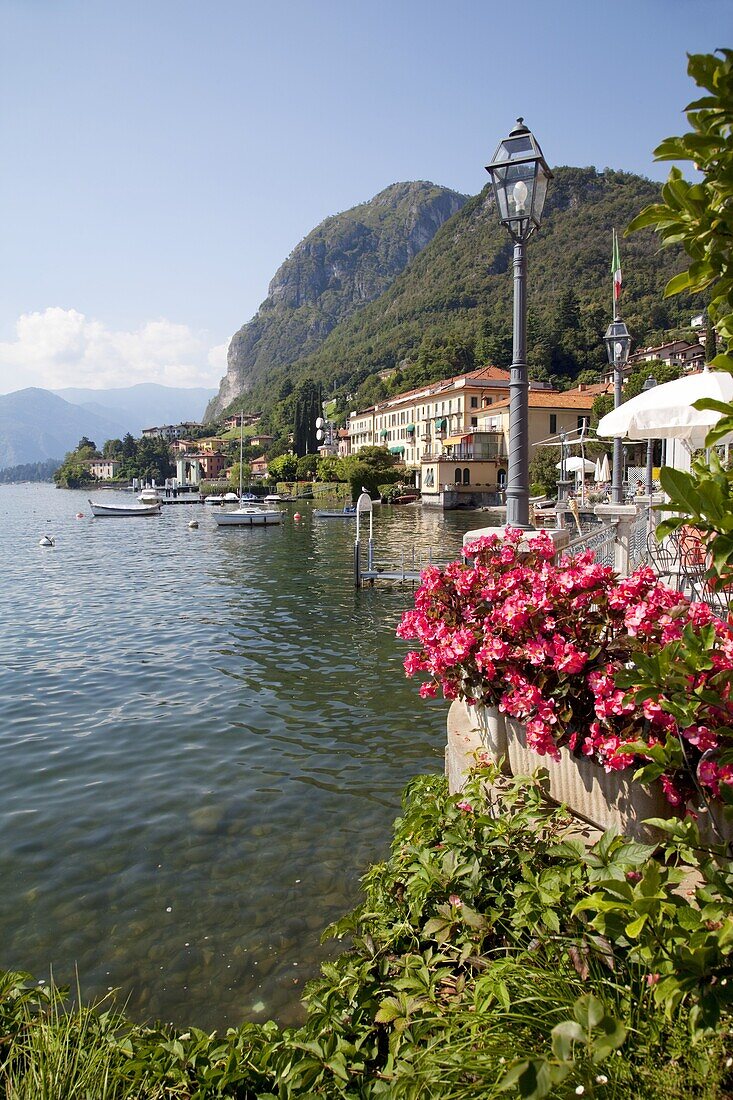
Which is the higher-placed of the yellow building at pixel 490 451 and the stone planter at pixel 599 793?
the yellow building at pixel 490 451

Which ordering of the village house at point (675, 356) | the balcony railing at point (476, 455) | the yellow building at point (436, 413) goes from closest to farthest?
the balcony railing at point (476, 455)
the village house at point (675, 356)
the yellow building at point (436, 413)

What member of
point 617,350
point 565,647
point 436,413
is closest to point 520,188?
point 565,647

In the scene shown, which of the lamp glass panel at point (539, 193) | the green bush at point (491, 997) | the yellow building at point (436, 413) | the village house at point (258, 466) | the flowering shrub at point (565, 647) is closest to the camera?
the green bush at point (491, 997)

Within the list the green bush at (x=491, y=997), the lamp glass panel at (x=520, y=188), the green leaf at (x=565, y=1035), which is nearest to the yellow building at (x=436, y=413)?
the lamp glass panel at (x=520, y=188)

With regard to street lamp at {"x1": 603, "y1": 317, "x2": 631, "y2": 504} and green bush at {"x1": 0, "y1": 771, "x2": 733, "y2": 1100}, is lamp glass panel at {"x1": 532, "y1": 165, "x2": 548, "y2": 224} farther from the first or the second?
street lamp at {"x1": 603, "y1": 317, "x2": 631, "y2": 504}

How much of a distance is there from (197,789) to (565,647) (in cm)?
569

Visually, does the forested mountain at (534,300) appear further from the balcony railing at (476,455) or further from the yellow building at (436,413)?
the balcony railing at (476,455)

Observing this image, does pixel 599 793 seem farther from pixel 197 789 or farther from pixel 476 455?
Answer: pixel 476 455

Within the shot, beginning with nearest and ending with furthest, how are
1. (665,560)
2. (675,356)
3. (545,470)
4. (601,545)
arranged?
(665,560) < (601,545) < (545,470) < (675,356)

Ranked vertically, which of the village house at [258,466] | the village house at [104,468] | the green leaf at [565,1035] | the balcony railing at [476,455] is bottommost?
the green leaf at [565,1035]

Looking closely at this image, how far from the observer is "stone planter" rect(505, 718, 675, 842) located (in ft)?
11.6

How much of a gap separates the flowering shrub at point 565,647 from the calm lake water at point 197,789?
8.02 feet

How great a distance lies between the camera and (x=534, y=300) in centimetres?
12812

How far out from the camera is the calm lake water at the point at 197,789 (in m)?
5.11
